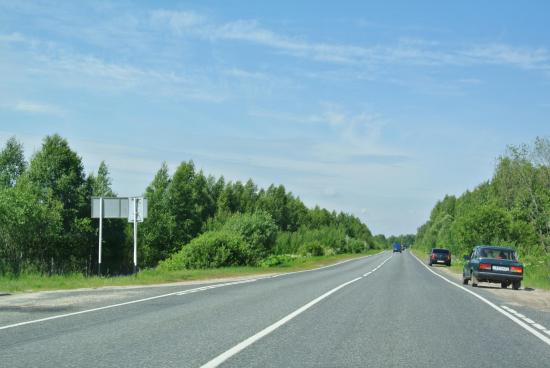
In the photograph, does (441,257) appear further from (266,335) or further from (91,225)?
(266,335)

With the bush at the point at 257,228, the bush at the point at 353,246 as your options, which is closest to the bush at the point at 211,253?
the bush at the point at 257,228

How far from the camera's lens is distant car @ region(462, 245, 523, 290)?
2464 centimetres

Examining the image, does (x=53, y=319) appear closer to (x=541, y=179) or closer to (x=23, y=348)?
(x=23, y=348)

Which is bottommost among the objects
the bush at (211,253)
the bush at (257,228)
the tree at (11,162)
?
the bush at (211,253)

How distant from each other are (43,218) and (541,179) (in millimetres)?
45446

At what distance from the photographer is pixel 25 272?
83.8ft

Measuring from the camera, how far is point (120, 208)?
27.9 m

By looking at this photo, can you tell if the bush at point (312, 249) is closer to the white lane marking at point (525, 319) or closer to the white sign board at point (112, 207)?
the white sign board at point (112, 207)

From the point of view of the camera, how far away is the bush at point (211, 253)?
38781 mm

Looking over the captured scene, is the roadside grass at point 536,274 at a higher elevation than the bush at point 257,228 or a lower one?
lower

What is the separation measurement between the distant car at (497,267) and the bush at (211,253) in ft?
59.0

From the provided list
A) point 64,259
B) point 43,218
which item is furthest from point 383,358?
point 64,259

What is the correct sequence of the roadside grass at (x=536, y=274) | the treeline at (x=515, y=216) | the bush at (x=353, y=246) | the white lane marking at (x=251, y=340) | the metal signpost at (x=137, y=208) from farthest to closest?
the bush at (x=353, y=246) → the treeline at (x=515, y=216) → the roadside grass at (x=536, y=274) → the metal signpost at (x=137, y=208) → the white lane marking at (x=251, y=340)

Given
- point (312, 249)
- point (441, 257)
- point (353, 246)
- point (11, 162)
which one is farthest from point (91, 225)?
point (353, 246)
